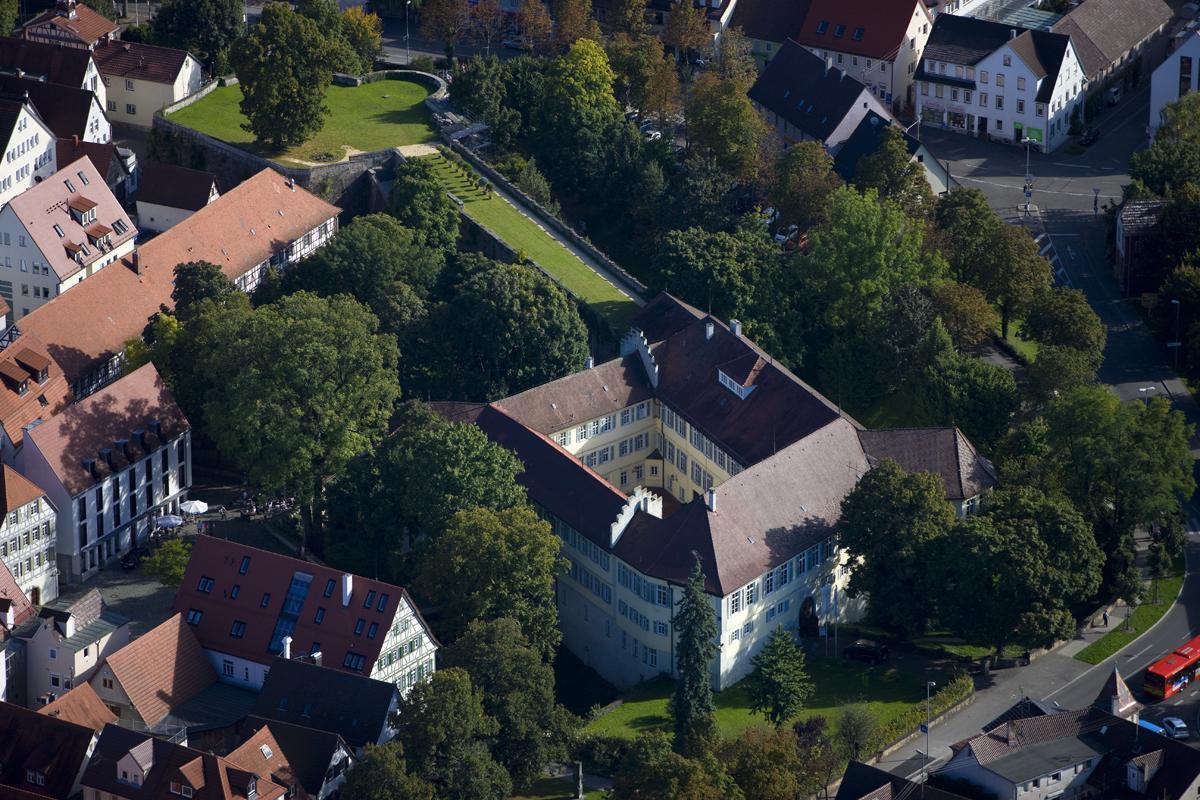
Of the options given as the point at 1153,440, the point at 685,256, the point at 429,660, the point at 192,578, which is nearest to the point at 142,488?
the point at 192,578

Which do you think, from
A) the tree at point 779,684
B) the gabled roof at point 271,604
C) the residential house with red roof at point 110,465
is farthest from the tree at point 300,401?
the tree at point 779,684

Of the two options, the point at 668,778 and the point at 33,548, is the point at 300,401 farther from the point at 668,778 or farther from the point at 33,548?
the point at 668,778

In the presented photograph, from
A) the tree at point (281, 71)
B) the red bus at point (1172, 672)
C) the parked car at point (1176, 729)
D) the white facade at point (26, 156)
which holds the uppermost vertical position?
the tree at point (281, 71)

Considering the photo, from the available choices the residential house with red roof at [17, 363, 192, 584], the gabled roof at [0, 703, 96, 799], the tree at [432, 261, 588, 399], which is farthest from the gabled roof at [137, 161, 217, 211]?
the gabled roof at [0, 703, 96, 799]

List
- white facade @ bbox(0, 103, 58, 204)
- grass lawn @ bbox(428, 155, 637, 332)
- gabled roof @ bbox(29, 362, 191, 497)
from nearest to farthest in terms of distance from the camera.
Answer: gabled roof @ bbox(29, 362, 191, 497), grass lawn @ bbox(428, 155, 637, 332), white facade @ bbox(0, 103, 58, 204)

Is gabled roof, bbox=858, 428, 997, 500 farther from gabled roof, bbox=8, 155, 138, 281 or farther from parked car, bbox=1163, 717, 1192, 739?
gabled roof, bbox=8, 155, 138, 281

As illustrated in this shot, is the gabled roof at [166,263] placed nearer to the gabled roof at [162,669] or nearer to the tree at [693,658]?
the gabled roof at [162,669]
